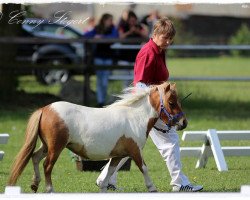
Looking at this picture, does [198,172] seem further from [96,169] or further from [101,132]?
[101,132]

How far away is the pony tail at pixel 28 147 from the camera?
7.99 metres

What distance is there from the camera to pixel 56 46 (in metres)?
25.2

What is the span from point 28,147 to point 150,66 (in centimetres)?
160

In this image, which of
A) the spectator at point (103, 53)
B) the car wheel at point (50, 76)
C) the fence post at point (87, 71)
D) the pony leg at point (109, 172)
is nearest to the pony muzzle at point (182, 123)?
the pony leg at point (109, 172)

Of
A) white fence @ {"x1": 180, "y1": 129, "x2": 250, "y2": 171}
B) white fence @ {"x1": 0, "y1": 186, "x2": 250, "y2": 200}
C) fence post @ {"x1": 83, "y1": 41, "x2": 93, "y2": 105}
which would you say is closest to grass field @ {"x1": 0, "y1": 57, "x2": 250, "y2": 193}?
white fence @ {"x1": 180, "y1": 129, "x2": 250, "y2": 171}

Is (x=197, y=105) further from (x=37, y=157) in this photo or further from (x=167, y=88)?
(x=37, y=157)

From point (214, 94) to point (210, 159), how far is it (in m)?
8.13

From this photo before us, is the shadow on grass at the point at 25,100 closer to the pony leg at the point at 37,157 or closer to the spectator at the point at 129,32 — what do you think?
the spectator at the point at 129,32

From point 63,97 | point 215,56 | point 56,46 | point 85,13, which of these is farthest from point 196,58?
point 63,97

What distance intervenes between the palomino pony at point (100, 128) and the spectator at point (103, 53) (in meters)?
8.94

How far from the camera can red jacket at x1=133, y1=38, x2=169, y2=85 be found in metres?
8.83

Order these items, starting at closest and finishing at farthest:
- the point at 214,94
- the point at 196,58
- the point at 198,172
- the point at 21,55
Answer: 1. the point at 198,172
2. the point at 214,94
3. the point at 21,55
4. the point at 196,58

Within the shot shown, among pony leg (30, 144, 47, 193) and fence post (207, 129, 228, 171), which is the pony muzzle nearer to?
pony leg (30, 144, 47, 193)
